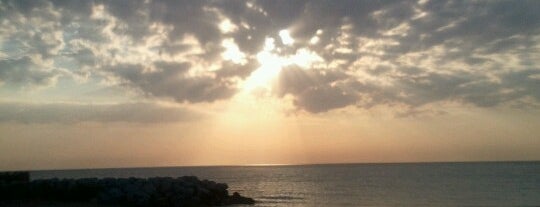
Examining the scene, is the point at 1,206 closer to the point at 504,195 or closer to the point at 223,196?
the point at 223,196

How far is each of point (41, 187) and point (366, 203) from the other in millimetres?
26474

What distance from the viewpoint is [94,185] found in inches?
1678

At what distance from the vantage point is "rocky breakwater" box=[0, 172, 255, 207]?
1506 inches

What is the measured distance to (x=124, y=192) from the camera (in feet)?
130

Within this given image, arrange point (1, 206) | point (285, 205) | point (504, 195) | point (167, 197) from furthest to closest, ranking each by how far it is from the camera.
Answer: point (504, 195)
point (285, 205)
point (167, 197)
point (1, 206)

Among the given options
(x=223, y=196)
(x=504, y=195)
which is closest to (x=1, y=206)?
(x=223, y=196)

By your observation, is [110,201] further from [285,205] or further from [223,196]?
[285,205]

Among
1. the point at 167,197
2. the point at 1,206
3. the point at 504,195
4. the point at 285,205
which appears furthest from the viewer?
the point at 504,195

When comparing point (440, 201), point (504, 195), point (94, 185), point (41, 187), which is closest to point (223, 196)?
point (94, 185)

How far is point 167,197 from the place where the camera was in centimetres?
3788

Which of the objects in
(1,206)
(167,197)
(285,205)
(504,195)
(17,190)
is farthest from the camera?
(504,195)

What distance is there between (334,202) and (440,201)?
31.5ft

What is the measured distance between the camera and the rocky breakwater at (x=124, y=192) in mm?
38250

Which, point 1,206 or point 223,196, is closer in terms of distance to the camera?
point 1,206
